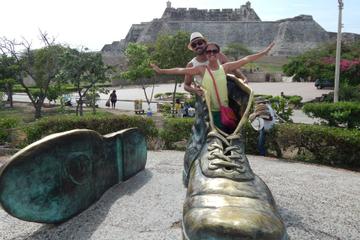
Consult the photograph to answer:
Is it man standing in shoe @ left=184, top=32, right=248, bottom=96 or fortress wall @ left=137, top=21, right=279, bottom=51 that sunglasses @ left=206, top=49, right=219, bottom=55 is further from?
fortress wall @ left=137, top=21, right=279, bottom=51

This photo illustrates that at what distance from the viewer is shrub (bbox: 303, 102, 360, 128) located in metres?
9.43

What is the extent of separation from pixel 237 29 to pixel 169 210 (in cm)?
7308

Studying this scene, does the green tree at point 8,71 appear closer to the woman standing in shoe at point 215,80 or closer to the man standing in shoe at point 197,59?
the man standing in shoe at point 197,59

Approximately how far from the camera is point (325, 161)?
25.6ft

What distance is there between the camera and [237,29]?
74875 millimetres

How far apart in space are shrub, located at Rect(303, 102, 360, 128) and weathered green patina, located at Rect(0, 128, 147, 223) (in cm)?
638

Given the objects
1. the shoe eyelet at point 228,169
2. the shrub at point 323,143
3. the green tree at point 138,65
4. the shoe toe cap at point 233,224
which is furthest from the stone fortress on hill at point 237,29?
the shoe toe cap at point 233,224

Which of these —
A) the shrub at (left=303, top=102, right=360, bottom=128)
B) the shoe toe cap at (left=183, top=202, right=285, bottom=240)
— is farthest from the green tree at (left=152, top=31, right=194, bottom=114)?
the shoe toe cap at (left=183, top=202, right=285, bottom=240)

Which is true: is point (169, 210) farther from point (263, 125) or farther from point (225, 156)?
point (263, 125)

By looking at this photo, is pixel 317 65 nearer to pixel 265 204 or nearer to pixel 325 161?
pixel 325 161

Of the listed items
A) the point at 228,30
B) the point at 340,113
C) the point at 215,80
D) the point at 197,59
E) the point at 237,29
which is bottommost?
the point at 340,113

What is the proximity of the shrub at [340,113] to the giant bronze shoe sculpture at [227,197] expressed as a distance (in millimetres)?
6035

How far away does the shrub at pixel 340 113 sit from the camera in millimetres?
9430

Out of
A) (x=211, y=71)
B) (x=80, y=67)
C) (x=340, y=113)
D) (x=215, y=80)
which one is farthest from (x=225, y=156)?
(x=80, y=67)
